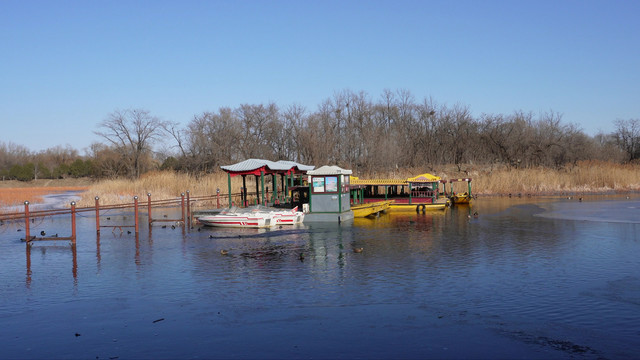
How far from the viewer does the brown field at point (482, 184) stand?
48.6 meters

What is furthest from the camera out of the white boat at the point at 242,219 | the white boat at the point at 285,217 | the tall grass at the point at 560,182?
the tall grass at the point at 560,182

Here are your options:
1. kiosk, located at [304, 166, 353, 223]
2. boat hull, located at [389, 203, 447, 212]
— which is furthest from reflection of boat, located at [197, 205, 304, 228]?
boat hull, located at [389, 203, 447, 212]

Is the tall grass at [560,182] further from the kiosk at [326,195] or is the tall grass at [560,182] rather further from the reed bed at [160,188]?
the kiosk at [326,195]

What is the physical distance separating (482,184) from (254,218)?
35.1m

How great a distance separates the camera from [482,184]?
2312 inches

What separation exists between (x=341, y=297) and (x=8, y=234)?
2273 cm

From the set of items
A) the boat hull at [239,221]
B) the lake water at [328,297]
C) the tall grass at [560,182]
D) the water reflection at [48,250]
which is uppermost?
the tall grass at [560,182]

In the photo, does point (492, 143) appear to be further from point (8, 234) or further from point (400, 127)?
point (8, 234)

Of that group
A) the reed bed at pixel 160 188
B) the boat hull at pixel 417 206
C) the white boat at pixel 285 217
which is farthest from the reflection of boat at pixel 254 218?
the reed bed at pixel 160 188

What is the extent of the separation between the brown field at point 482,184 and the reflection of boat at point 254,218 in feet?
57.2

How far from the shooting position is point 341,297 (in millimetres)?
13820

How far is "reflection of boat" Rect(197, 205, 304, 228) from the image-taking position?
29.6m

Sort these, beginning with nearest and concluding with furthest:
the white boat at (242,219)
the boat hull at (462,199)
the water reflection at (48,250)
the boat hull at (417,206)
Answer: the water reflection at (48,250) → the white boat at (242,219) → the boat hull at (417,206) → the boat hull at (462,199)

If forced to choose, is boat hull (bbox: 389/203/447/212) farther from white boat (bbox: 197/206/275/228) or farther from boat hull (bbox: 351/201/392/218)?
white boat (bbox: 197/206/275/228)
